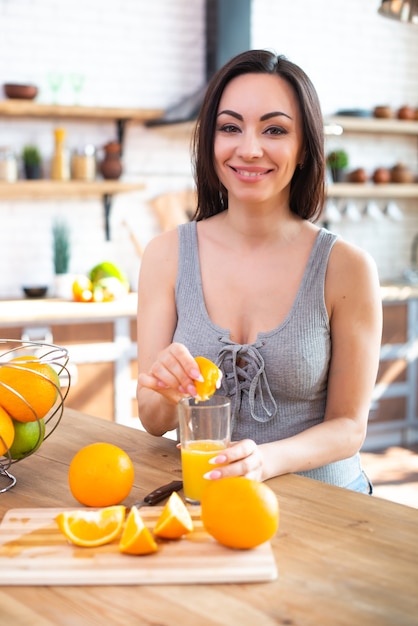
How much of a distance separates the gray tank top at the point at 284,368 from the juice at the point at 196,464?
469 millimetres

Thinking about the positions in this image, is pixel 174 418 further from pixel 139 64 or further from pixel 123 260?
pixel 139 64

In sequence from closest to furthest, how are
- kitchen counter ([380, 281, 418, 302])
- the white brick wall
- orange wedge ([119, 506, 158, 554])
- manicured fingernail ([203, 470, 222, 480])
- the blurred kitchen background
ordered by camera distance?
orange wedge ([119, 506, 158, 554]) → manicured fingernail ([203, 470, 222, 480]) → the blurred kitchen background → the white brick wall → kitchen counter ([380, 281, 418, 302])

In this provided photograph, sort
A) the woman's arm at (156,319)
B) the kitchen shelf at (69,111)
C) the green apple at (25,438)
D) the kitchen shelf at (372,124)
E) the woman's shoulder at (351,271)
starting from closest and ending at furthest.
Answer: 1. the green apple at (25,438)
2. the woman's arm at (156,319)
3. the woman's shoulder at (351,271)
4. the kitchen shelf at (69,111)
5. the kitchen shelf at (372,124)

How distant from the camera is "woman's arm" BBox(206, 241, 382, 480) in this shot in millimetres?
1501

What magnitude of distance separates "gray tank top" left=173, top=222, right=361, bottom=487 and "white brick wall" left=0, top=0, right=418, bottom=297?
2831 mm

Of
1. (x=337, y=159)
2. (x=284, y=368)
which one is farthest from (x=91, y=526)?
(x=337, y=159)

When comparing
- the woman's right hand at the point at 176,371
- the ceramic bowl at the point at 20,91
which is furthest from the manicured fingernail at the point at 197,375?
the ceramic bowl at the point at 20,91

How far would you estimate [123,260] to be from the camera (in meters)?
4.65

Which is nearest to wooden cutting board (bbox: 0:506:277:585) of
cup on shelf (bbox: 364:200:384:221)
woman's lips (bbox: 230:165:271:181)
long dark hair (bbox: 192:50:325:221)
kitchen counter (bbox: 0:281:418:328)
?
woman's lips (bbox: 230:165:271:181)

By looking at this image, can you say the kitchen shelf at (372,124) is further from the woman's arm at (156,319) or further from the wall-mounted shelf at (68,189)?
the woman's arm at (156,319)

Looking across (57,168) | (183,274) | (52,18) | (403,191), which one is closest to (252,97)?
(183,274)

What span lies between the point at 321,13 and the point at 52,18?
1760 millimetres

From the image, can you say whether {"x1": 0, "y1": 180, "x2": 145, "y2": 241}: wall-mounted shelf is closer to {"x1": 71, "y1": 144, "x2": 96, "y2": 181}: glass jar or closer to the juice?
{"x1": 71, "y1": 144, "x2": 96, "y2": 181}: glass jar

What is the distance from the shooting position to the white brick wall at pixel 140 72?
4293mm
